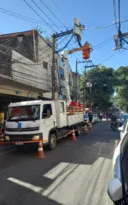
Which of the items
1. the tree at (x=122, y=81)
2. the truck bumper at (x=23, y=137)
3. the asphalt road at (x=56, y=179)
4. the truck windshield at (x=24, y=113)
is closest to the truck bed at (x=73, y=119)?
the truck windshield at (x=24, y=113)

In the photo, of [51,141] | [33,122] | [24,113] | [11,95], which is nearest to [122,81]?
[11,95]

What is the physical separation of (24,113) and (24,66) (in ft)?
24.0

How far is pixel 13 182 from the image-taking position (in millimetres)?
5105

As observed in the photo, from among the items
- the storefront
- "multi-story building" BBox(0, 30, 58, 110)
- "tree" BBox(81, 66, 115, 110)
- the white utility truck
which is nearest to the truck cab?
the white utility truck

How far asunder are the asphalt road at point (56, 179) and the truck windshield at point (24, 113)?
1.76m

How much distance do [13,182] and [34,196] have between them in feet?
3.72

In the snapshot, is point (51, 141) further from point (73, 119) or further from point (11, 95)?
point (11, 95)

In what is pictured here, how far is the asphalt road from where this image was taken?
4.08 metres

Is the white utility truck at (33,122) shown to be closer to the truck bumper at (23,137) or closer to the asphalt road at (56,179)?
the truck bumper at (23,137)

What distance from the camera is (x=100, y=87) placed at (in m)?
42.8

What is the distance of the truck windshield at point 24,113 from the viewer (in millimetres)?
8789

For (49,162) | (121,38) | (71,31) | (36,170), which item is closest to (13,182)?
(36,170)

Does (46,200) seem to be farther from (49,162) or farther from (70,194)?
(49,162)

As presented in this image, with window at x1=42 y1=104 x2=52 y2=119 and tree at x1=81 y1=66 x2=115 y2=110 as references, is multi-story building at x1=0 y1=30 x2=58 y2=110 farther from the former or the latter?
tree at x1=81 y1=66 x2=115 y2=110
